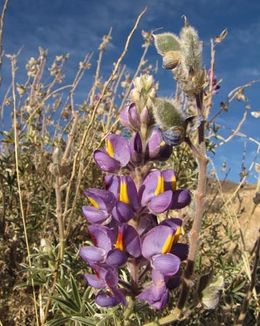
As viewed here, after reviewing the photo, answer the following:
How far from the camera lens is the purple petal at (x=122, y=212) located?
1134 mm

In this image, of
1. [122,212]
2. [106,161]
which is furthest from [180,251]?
[106,161]

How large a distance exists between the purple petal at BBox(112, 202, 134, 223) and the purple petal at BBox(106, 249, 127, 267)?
0.22ft

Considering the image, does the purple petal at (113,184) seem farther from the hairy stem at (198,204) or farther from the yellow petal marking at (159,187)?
the hairy stem at (198,204)

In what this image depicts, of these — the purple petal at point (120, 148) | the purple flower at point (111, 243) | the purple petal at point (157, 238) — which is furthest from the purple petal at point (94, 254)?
the purple petal at point (120, 148)

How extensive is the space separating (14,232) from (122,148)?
4.23 ft

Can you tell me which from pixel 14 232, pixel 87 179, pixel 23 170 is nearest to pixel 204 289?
pixel 14 232

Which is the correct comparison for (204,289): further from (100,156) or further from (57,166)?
(57,166)

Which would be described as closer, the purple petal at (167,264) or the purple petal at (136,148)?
the purple petal at (167,264)

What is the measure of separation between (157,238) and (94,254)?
142 mm

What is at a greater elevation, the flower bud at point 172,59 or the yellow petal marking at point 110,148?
the flower bud at point 172,59

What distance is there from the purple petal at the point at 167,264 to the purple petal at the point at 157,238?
0.02 m

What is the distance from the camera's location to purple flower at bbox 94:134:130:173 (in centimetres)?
121

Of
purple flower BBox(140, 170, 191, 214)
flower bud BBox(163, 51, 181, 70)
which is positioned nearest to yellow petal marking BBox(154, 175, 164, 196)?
purple flower BBox(140, 170, 191, 214)

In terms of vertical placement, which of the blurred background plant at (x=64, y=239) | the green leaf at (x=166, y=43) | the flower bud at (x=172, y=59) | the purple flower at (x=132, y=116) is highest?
the green leaf at (x=166, y=43)
